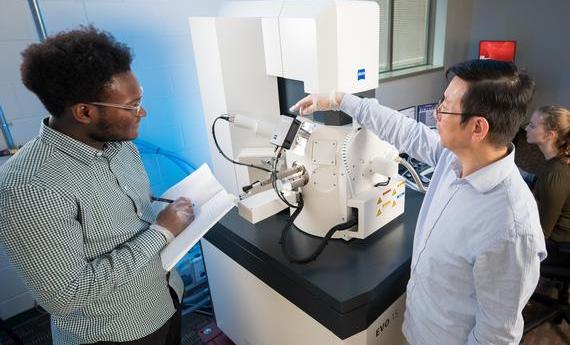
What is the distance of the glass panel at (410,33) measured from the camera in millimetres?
3416

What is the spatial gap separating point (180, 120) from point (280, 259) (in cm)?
114

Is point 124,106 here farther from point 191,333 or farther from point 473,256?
point 191,333

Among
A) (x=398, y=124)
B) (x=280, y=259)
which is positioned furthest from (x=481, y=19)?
(x=280, y=259)

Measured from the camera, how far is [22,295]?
186 centimetres

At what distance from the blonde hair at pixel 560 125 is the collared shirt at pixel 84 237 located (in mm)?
1969

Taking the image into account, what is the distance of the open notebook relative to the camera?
0.93m

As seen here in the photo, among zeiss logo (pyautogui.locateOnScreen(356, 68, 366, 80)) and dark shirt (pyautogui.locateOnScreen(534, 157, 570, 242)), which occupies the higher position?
zeiss logo (pyautogui.locateOnScreen(356, 68, 366, 80))

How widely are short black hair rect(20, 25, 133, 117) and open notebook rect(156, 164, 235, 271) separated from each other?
0.42m

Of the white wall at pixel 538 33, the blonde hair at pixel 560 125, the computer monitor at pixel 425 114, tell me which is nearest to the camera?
the blonde hair at pixel 560 125

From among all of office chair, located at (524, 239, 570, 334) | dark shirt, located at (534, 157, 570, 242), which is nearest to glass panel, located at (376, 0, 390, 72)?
dark shirt, located at (534, 157, 570, 242)

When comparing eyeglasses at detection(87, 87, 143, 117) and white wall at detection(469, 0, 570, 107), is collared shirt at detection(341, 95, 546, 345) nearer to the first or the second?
eyeglasses at detection(87, 87, 143, 117)

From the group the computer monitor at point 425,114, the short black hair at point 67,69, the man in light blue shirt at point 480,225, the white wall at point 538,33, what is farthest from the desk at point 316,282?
the white wall at point 538,33

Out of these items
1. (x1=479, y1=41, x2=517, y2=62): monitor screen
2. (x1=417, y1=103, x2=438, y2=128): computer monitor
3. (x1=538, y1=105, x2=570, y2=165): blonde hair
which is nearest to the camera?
(x1=538, y1=105, x2=570, y2=165): blonde hair

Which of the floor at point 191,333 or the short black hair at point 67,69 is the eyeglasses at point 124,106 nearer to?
the short black hair at point 67,69
